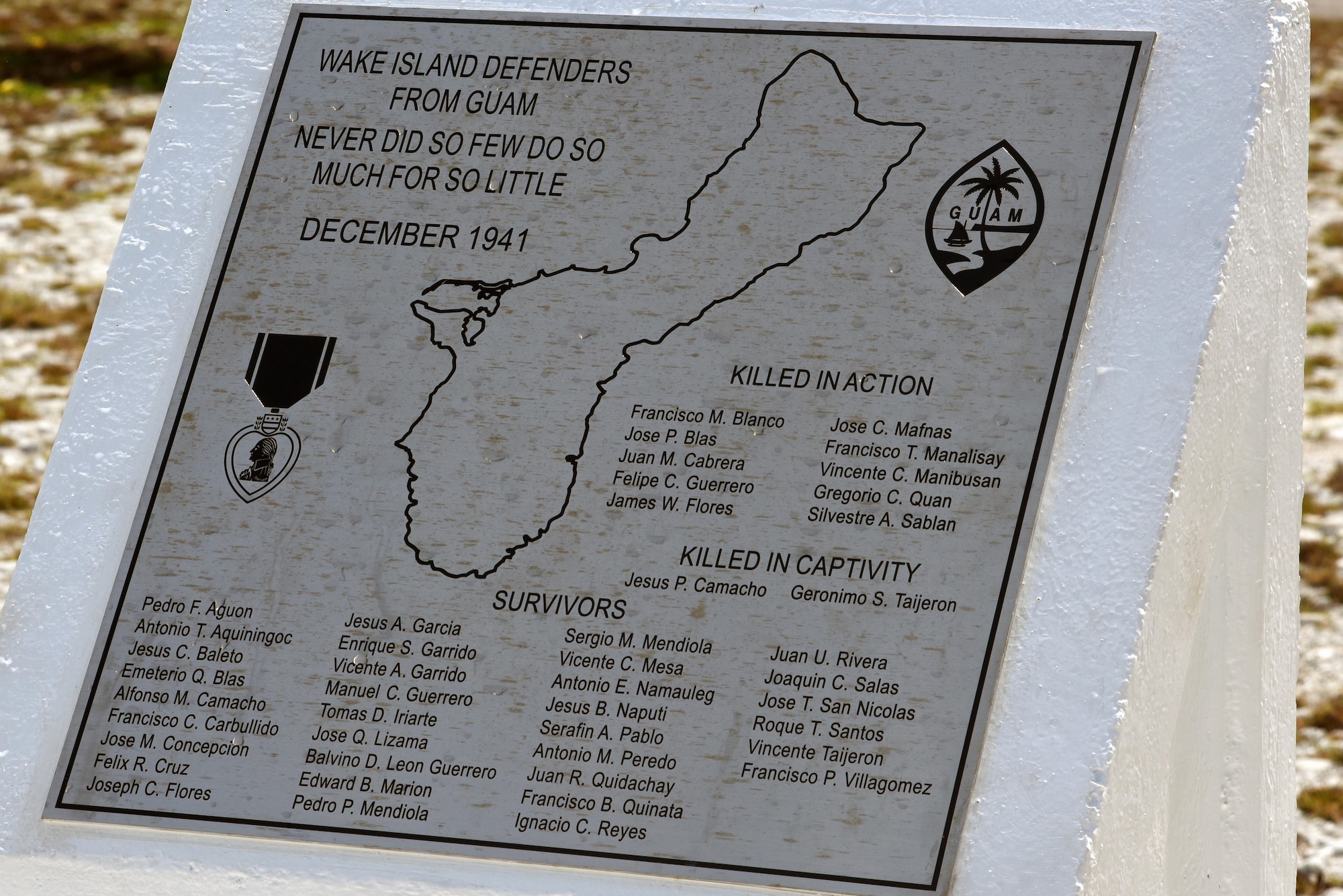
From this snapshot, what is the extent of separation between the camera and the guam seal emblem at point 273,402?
80.0 inches

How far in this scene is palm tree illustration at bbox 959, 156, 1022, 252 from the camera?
1.91 meters

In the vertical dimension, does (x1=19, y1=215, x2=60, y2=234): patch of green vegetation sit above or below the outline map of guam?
above

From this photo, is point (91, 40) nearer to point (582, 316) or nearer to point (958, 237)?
point (582, 316)

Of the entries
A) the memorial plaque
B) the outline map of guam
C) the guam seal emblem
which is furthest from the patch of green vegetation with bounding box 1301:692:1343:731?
the guam seal emblem

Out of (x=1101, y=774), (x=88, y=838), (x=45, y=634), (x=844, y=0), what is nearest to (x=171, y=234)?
(x=45, y=634)

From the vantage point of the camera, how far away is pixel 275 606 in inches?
76.8

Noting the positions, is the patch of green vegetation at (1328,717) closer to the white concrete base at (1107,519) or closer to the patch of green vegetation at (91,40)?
the white concrete base at (1107,519)

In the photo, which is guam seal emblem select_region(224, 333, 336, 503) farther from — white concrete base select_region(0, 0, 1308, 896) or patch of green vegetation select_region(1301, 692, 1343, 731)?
patch of green vegetation select_region(1301, 692, 1343, 731)

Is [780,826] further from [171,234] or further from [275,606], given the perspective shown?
[171,234]

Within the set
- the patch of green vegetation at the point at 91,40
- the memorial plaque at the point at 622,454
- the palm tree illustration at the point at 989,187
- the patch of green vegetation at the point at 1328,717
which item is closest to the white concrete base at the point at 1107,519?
the memorial plaque at the point at 622,454

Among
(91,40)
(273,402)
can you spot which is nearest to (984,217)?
(273,402)

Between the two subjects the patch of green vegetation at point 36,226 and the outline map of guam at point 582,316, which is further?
the patch of green vegetation at point 36,226

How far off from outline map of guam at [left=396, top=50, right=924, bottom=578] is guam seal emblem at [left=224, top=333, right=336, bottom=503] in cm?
18

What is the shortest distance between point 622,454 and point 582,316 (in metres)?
0.23
